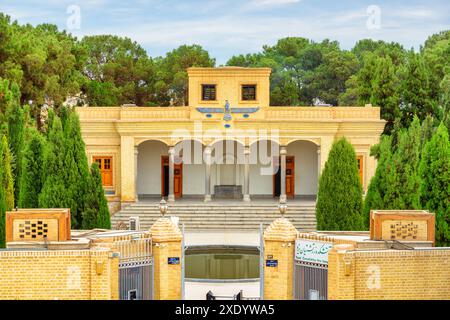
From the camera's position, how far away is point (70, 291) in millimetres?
13609

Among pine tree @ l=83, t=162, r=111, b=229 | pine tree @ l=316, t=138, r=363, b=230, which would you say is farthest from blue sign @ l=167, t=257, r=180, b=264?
pine tree @ l=316, t=138, r=363, b=230

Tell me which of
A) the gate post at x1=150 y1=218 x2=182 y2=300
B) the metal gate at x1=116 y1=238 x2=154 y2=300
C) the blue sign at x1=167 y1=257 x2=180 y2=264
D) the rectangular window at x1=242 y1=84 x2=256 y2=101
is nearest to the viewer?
the metal gate at x1=116 y1=238 x2=154 y2=300

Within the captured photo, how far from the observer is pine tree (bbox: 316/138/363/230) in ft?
78.8

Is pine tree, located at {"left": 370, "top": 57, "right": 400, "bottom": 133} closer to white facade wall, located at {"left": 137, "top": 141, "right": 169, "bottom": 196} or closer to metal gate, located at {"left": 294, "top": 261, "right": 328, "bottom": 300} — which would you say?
white facade wall, located at {"left": 137, "top": 141, "right": 169, "bottom": 196}

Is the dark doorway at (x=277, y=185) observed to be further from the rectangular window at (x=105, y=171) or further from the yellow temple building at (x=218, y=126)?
the rectangular window at (x=105, y=171)

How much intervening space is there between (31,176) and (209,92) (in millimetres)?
9588

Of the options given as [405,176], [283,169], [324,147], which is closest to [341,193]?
[405,176]

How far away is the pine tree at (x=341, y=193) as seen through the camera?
78.8 feet

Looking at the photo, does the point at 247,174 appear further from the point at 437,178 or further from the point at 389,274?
the point at 389,274

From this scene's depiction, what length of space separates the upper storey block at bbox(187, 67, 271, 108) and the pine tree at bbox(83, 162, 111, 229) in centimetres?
855

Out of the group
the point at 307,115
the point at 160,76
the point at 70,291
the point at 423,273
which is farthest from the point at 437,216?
the point at 160,76

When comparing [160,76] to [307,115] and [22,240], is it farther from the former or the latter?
[22,240]

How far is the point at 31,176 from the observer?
24.5m
